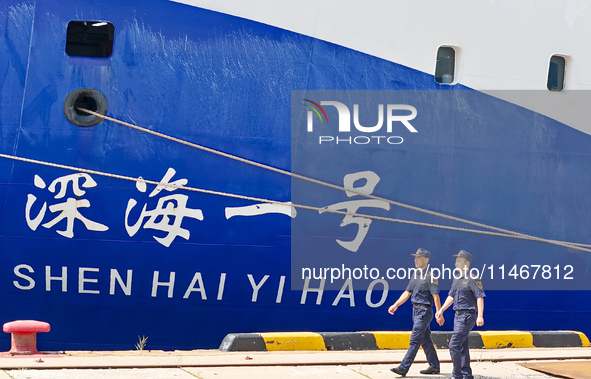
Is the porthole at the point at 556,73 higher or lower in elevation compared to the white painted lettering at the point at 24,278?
higher

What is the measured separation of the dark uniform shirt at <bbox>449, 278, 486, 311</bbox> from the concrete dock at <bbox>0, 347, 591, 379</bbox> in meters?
0.64

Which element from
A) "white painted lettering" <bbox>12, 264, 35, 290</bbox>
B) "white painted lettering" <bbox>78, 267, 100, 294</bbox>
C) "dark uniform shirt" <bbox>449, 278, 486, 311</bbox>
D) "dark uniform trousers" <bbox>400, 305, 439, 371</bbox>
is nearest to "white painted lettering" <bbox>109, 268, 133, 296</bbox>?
"white painted lettering" <bbox>78, 267, 100, 294</bbox>

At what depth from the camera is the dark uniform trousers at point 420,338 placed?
6999mm

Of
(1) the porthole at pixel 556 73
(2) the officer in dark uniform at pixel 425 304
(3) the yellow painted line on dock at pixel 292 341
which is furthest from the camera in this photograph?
(1) the porthole at pixel 556 73

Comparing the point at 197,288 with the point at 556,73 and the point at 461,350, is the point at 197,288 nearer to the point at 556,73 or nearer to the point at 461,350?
the point at 461,350

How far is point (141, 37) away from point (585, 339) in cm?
495

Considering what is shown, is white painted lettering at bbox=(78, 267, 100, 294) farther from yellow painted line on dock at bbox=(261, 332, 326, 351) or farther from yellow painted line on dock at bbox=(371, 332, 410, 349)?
yellow painted line on dock at bbox=(371, 332, 410, 349)

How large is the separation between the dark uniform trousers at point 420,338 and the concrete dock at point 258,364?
134mm

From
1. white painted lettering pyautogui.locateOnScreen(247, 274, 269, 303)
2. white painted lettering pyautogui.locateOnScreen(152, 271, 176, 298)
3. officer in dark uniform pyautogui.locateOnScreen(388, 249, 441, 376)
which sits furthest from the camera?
white painted lettering pyautogui.locateOnScreen(247, 274, 269, 303)

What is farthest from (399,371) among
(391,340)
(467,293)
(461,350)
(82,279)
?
(82,279)

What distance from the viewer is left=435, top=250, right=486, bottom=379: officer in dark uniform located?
22.4 ft

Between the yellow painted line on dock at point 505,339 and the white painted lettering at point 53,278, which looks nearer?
the white painted lettering at point 53,278

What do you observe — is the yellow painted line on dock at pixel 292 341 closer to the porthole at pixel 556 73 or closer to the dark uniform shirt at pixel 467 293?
the dark uniform shirt at pixel 467 293

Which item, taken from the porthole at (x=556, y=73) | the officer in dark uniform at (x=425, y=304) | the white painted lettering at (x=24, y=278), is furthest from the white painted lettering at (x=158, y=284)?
the porthole at (x=556, y=73)
